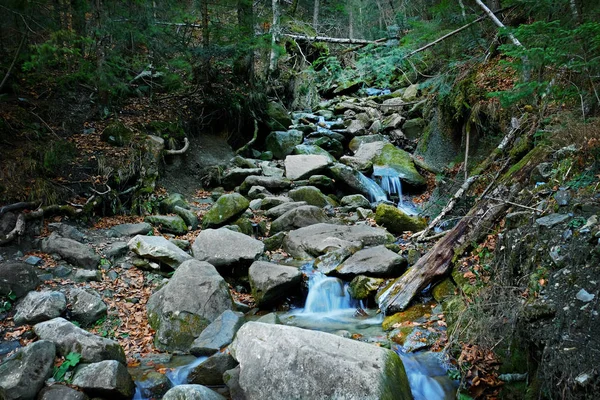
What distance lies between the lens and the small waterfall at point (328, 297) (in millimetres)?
7141

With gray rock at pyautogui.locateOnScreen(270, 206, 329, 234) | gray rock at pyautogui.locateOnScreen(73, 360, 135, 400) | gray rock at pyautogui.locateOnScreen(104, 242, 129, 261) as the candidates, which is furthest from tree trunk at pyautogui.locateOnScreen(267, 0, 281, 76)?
gray rock at pyautogui.locateOnScreen(73, 360, 135, 400)

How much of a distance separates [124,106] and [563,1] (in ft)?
35.9

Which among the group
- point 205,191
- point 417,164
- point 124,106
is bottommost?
point 205,191

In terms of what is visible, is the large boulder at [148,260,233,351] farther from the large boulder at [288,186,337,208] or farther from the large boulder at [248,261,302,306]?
the large boulder at [288,186,337,208]

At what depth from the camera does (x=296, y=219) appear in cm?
1005

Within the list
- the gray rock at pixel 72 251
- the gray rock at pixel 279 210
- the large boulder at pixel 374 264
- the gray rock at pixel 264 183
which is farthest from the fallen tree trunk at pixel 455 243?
the gray rock at pixel 264 183

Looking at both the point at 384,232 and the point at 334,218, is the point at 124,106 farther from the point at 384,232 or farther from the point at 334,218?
the point at 384,232

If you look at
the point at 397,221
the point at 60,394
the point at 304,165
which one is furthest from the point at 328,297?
the point at 304,165

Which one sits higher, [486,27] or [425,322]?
[486,27]

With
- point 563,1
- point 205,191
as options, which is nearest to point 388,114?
point 205,191

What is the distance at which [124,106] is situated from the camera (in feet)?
39.9

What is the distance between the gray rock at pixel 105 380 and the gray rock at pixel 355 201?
8.23 metres

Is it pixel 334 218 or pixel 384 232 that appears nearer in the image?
pixel 384 232

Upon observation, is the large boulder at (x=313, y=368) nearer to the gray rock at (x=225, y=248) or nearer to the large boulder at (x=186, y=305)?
the large boulder at (x=186, y=305)
